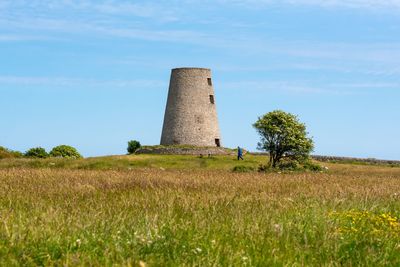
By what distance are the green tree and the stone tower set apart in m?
18.7

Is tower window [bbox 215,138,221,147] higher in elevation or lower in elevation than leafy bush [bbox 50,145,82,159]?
higher

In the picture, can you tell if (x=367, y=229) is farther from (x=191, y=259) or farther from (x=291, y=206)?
(x=191, y=259)

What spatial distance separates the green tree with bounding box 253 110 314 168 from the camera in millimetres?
48438

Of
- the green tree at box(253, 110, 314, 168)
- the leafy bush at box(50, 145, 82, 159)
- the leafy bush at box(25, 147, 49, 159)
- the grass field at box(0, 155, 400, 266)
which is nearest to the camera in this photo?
the grass field at box(0, 155, 400, 266)

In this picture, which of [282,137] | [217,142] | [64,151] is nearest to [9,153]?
[64,151]

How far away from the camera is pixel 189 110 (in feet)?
→ 221

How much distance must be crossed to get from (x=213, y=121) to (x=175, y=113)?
4.67 metres

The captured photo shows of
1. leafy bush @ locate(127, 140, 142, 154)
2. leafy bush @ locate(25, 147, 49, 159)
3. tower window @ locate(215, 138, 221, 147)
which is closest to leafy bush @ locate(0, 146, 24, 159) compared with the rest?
leafy bush @ locate(25, 147, 49, 159)

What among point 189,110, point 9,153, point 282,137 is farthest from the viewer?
point 189,110

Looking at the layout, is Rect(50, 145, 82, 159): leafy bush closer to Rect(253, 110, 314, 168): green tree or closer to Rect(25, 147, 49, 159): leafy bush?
Rect(25, 147, 49, 159): leafy bush

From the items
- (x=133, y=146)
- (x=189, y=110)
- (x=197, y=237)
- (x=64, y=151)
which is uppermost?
(x=189, y=110)

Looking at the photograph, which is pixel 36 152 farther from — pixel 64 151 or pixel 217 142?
pixel 217 142

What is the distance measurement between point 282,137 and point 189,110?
20.4m

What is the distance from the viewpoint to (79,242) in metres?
6.11
